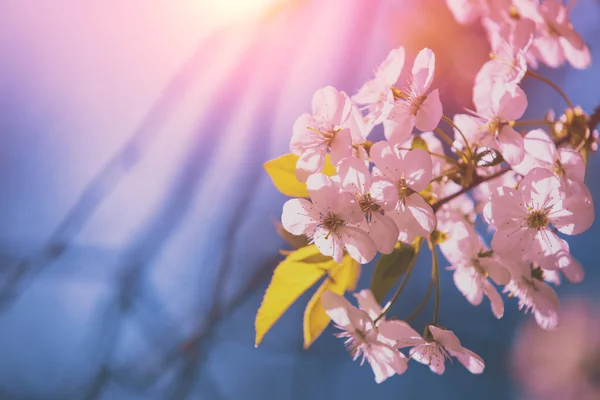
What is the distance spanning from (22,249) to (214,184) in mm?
341

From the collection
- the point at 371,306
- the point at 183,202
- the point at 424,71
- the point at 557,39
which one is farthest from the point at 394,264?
the point at 183,202

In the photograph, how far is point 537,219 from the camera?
370 millimetres

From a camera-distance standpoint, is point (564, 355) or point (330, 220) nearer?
point (330, 220)

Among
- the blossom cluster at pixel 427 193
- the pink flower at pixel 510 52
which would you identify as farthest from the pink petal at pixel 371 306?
the pink flower at pixel 510 52

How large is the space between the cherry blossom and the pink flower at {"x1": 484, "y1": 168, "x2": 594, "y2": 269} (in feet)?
0.08

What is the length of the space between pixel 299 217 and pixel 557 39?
334 mm

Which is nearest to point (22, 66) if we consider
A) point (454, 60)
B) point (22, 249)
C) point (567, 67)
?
point (22, 249)

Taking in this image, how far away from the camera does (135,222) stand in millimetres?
883

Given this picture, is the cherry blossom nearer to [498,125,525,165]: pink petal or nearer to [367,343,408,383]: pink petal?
[498,125,525,165]: pink petal

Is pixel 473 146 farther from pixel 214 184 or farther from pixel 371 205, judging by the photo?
pixel 214 184

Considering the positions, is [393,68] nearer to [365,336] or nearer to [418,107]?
[418,107]

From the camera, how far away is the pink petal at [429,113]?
0.35 meters

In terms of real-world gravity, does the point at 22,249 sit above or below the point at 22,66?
below

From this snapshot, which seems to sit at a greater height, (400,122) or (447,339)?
Result: (400,122)
